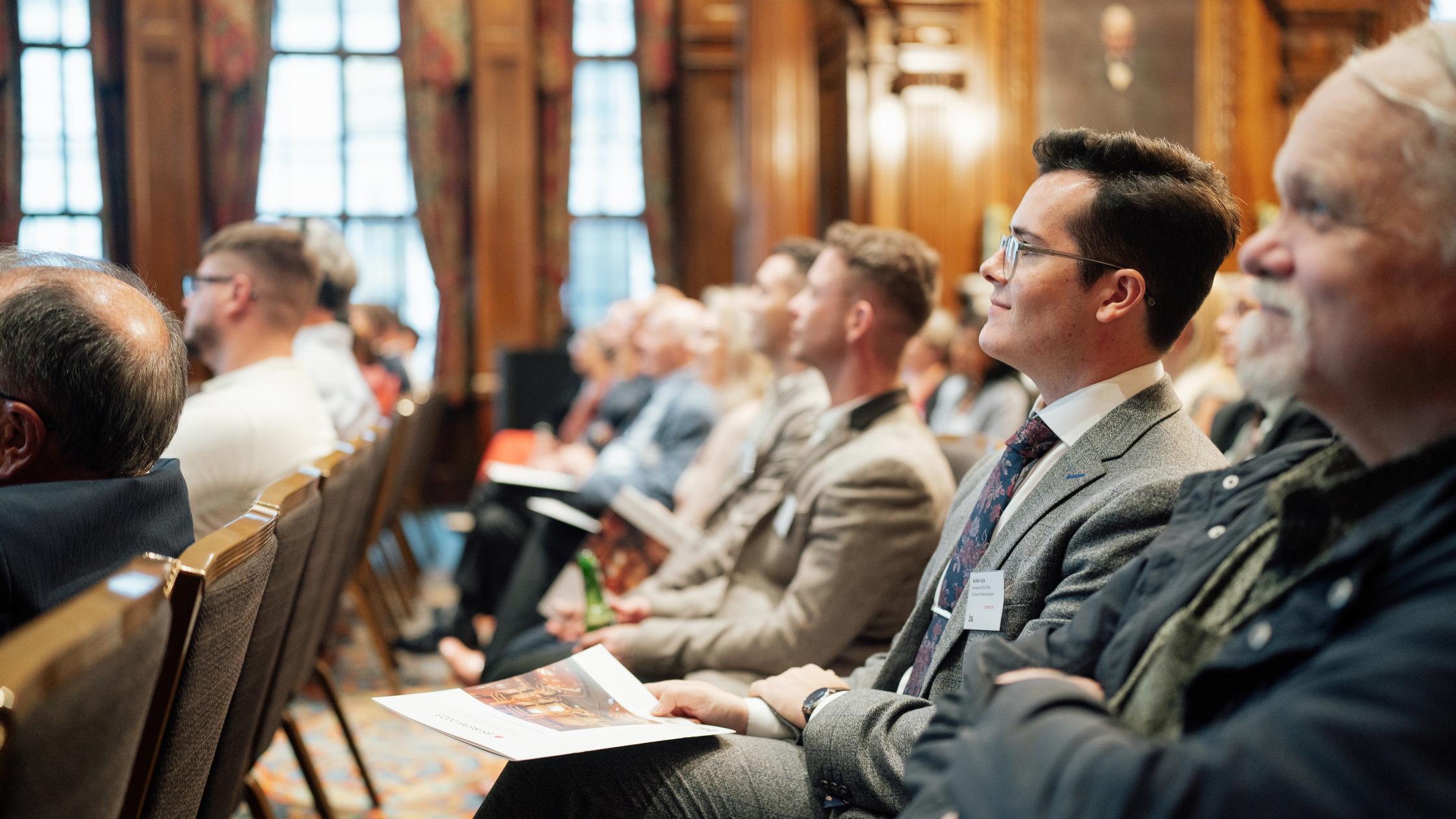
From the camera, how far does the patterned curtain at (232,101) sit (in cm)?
950

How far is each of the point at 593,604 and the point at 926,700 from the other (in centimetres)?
129

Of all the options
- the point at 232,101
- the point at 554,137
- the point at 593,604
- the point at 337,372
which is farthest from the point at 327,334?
the point at 232,101

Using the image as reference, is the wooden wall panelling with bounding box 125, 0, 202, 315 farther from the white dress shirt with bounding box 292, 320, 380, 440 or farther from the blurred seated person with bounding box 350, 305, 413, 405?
the white dress shirt with bounding box 292, 320, 380, 440

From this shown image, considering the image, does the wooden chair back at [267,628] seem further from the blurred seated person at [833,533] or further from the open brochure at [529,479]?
the open brochure at [529,479]

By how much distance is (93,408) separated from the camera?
147cm

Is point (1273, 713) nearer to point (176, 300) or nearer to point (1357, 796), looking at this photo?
point (1357, 796)

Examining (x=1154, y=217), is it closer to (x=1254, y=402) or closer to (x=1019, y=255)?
(x=1019, y=255)

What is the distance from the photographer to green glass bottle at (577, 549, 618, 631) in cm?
265

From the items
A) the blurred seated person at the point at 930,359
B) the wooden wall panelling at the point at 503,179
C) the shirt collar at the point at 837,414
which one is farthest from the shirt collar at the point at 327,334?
the wooden wall panelling at the point at 503,179

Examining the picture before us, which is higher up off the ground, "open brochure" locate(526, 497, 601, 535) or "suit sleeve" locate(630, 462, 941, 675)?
"suit sleeve" locate(630, 462, 941, 675)

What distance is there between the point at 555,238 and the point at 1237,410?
7.55 meters

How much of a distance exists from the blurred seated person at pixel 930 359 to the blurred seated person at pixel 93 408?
5035 millimetres

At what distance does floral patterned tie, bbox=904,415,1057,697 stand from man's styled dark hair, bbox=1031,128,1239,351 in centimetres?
22

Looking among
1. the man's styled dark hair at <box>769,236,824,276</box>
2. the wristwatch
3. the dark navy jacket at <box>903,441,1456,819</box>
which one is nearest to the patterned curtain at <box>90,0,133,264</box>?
the man's styled dark hair at <box>769,236,824,276</box>
